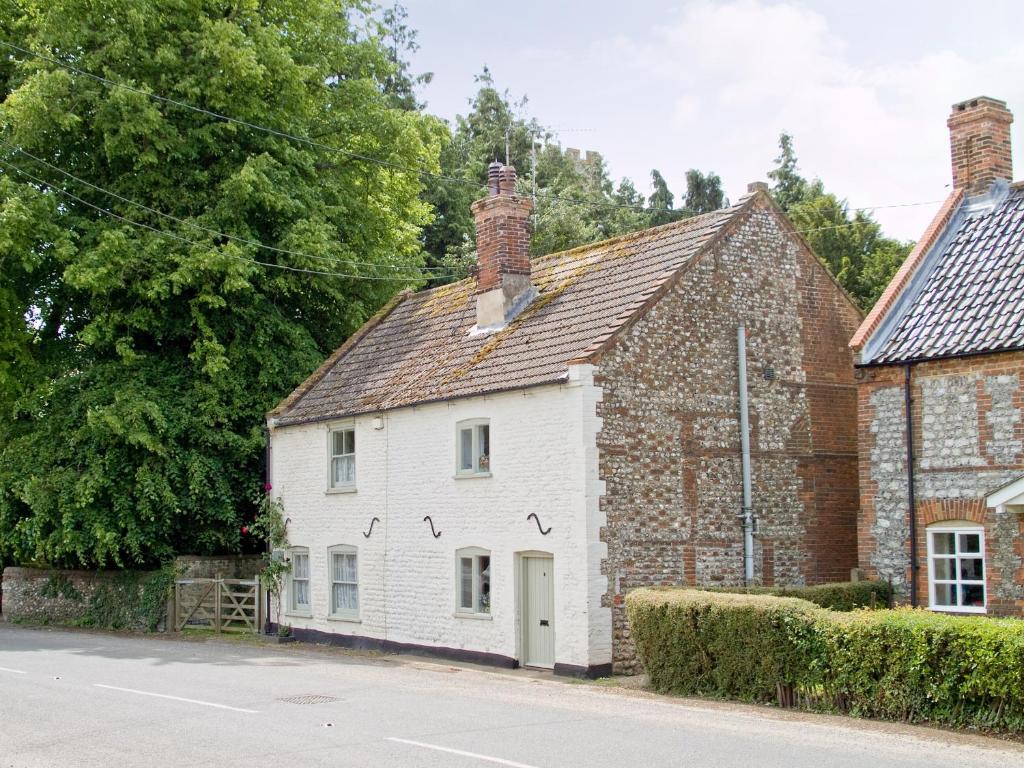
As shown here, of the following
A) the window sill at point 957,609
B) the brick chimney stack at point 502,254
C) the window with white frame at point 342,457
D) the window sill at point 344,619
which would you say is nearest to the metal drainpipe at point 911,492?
the window sill at point 957,609

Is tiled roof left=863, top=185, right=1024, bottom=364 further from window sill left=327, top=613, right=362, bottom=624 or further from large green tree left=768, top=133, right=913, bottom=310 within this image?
large green tree left=768, top=133, right=913, bottom=310

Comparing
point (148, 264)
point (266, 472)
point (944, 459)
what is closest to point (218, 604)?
point (266, 472)

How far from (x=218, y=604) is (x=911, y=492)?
17.2 m

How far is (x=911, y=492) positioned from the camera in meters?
19.4

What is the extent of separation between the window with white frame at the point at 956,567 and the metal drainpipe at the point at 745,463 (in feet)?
11.2

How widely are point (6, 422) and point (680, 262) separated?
18.6 metres

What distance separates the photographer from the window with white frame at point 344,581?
25562mm

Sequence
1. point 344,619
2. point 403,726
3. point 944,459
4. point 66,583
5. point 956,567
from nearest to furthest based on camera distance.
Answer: point 403,726, point 956,567, point 944,459, point 344,619, point 66,583

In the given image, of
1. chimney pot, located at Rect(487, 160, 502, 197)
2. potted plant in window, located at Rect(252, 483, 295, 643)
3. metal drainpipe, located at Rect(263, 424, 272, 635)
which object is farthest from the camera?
metal drainpipe, located at Rect(263, 424, 272, 635)

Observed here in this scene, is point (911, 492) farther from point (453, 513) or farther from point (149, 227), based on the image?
point (149, 227)

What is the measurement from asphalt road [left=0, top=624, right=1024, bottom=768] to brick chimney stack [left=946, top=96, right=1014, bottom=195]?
11.7m

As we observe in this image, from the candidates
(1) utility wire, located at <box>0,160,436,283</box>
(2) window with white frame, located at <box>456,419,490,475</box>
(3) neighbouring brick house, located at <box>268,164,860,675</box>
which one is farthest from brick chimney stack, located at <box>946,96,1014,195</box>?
(1) utility wire, located at <box>0,160,436,283</box>

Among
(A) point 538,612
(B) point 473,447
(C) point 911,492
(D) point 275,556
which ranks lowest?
(A) point 538,612

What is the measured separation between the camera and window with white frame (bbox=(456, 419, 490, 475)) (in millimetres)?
22016
